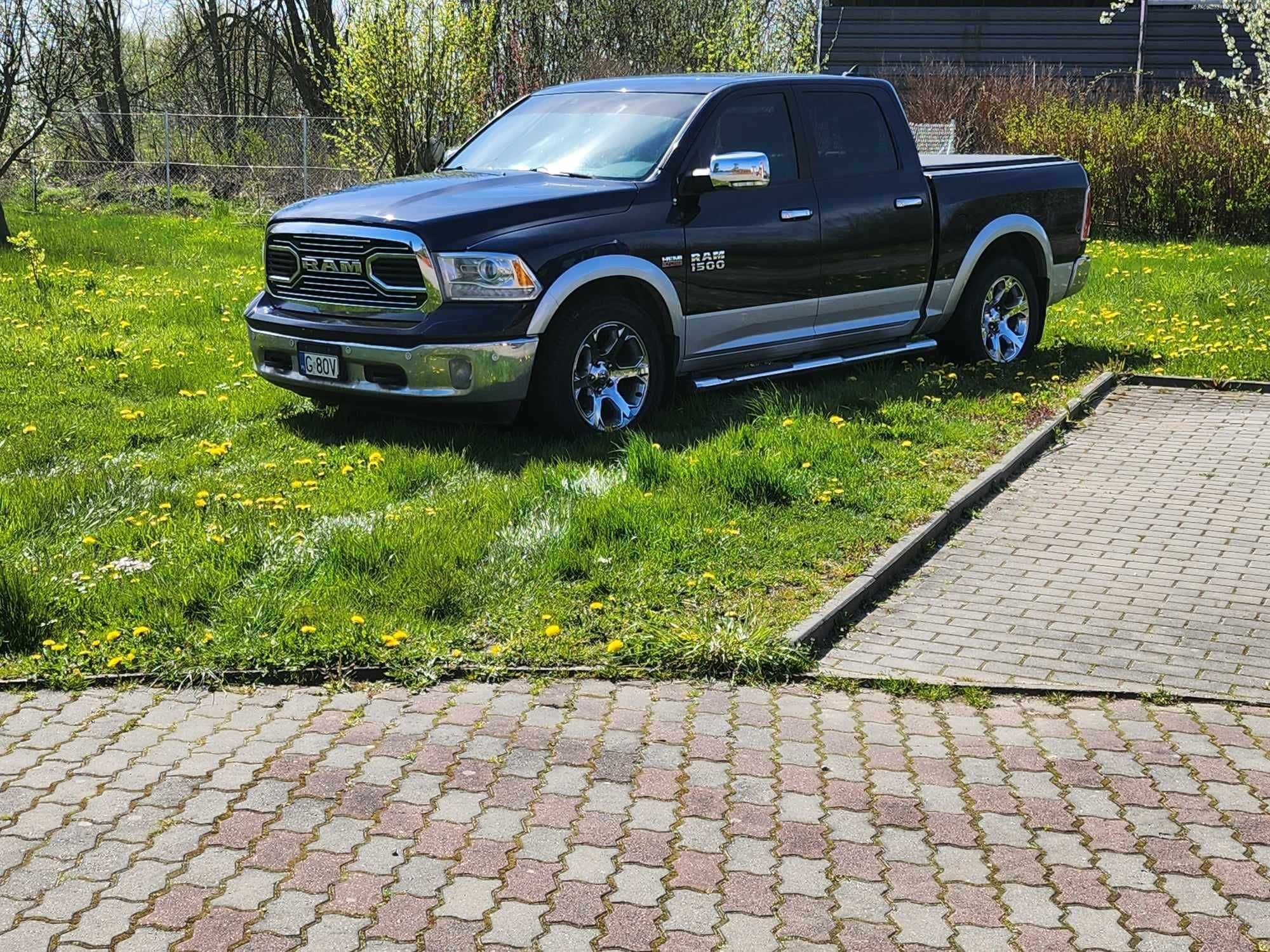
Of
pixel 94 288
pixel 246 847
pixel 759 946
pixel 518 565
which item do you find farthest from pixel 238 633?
pixel 94 288

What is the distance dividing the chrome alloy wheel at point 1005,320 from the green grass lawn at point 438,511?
0.27 metres

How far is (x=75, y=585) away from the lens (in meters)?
5.92

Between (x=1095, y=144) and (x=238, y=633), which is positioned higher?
(x=1095, y=144)

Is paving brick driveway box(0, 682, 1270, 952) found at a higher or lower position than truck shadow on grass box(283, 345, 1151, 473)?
lower

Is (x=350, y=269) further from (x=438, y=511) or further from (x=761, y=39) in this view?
(x=761, y=39)

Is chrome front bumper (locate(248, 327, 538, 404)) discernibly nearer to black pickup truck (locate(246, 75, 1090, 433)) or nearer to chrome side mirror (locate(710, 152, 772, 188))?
black pickup truck (locate(246, 75, 1090, 433))

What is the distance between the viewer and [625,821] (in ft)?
13.8

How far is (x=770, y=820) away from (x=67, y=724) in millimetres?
2300

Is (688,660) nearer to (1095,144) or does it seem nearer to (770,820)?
(770,820)

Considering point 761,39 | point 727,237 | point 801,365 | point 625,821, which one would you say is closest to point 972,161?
point 801,365

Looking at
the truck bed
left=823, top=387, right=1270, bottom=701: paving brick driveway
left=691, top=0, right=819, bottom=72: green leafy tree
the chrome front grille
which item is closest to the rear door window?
the truck bed

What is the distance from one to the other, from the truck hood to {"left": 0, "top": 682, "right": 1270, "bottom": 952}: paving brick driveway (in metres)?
3.30

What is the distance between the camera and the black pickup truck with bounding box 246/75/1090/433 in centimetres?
782

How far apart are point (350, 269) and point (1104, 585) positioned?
13.6 feet
